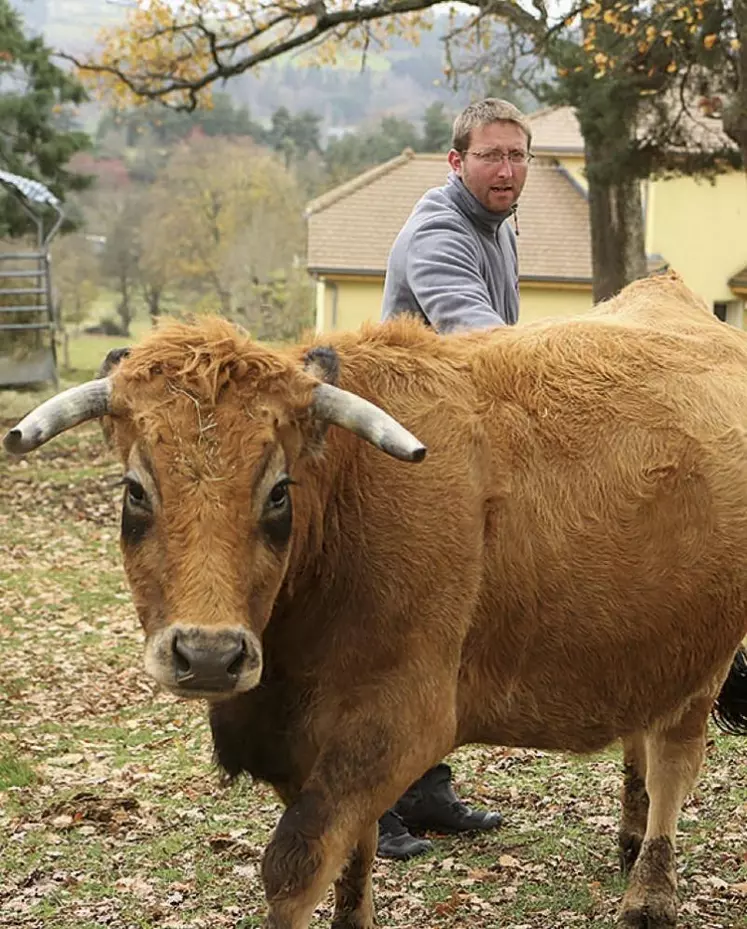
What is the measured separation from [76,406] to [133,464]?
0.88ft

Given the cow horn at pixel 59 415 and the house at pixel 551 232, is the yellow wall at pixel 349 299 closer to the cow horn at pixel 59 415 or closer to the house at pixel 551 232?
the house at pixel 551 232

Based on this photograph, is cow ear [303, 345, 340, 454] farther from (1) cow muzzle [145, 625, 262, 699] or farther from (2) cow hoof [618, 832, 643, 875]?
(2) cow hoof [618, 832, 643, 875]

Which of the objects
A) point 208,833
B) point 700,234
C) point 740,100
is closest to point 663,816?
point 208,833

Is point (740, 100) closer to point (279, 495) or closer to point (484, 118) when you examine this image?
point (484, 118)

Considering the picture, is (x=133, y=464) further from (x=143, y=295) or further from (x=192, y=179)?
(x=192, y=179)

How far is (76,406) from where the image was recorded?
4.27 m

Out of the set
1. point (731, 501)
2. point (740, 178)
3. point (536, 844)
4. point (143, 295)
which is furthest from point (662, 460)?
point (143, 295)

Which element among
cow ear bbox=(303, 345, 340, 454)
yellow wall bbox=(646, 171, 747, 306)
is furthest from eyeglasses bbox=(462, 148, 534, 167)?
yellow wall bbox=(646, 171, 747, 306)

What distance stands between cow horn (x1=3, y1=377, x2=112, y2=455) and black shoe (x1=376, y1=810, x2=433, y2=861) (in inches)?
120

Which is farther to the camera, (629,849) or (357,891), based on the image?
(629,849)

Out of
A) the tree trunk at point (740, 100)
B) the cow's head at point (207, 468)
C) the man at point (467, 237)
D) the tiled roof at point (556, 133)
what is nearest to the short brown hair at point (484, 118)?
the man at point (467, 237)

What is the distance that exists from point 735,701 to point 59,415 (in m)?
3.74

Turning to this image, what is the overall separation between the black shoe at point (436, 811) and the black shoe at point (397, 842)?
167mm

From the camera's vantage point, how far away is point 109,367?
4465 millimetres
